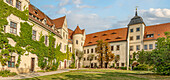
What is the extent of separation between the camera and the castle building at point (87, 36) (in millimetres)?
20766

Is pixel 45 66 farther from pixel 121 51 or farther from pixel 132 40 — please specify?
pixel 132 40

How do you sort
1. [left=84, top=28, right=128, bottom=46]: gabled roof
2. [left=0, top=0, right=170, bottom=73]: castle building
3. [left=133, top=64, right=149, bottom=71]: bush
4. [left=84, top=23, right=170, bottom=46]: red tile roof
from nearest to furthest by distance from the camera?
[left=0, top=0, right=170, bottom=73]: castle building
[left=133, top=64, right=149, bottom=71]: bush
[left=84, top=23, right=170, bottom=46]: red tile roof
[left=84, top=28, right=128, bottom=46]: gabled roof

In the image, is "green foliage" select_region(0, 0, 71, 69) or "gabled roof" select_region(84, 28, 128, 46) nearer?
"green foliage" select_region(0, 0, 71, 69)

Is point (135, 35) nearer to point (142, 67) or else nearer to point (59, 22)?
point (142, 67)

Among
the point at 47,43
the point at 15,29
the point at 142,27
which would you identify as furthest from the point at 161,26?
the point at 15,29

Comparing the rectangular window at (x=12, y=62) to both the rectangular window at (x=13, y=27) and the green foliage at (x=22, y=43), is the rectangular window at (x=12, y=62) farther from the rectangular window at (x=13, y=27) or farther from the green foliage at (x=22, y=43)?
the rectangular window at (x=13, y=27)

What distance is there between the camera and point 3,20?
16250 millimetres

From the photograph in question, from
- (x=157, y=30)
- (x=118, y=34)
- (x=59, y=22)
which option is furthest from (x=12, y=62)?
(x=157, y=30)

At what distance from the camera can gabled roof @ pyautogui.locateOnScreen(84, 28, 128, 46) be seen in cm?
4628

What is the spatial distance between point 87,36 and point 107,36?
10750 mm

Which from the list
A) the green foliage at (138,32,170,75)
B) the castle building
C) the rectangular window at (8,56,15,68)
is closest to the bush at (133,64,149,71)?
the castle building

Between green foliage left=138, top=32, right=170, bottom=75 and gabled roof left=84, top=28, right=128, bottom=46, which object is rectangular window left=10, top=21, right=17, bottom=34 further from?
gabled roof left=84, top=28, right=128, bottom=46

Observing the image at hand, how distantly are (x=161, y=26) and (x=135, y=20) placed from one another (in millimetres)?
8051

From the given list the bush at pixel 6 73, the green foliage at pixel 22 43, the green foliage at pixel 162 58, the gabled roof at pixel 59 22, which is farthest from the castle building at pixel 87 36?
the green foliage at pixel 162 58
